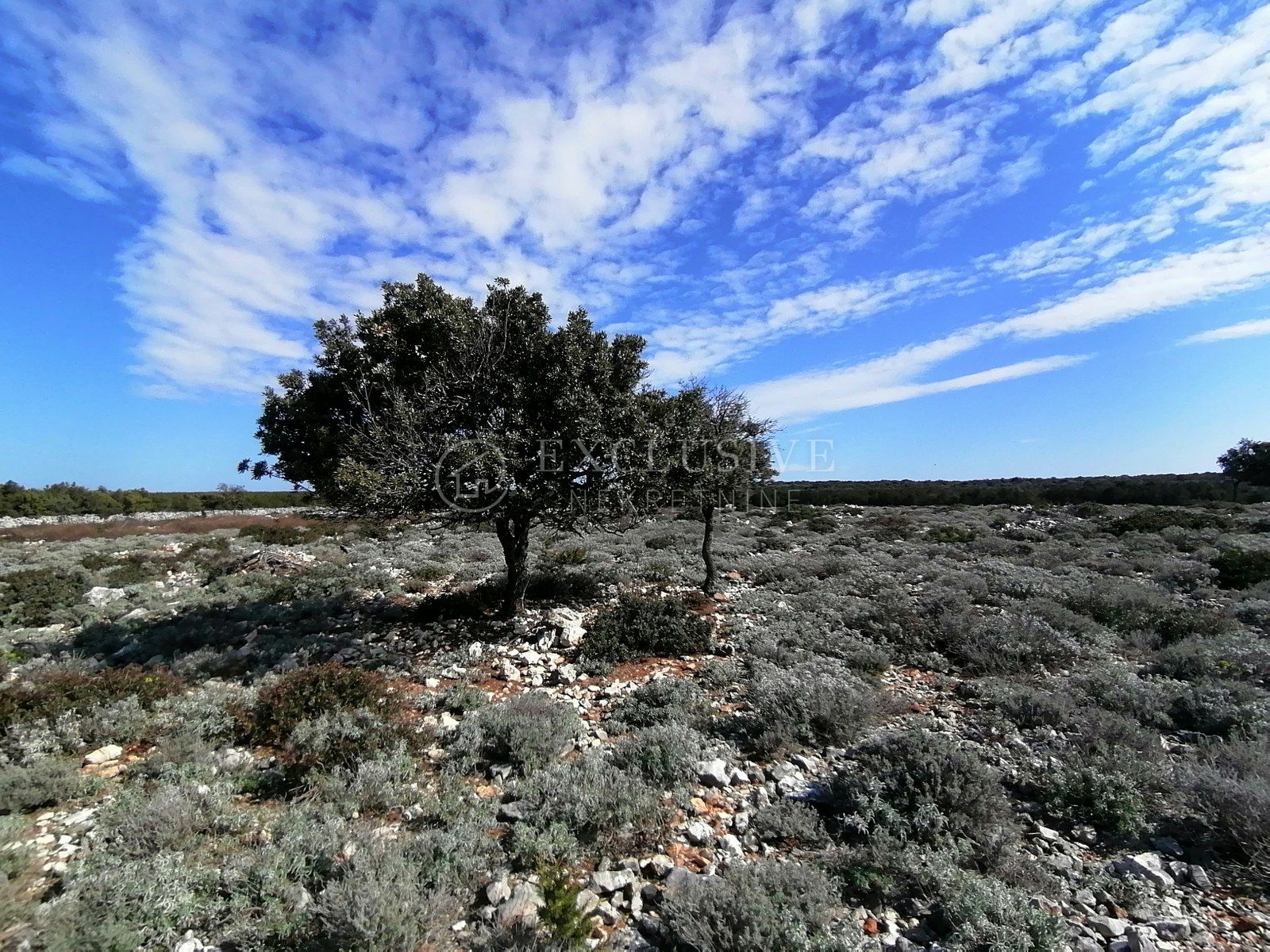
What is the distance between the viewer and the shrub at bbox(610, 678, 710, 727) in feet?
23.9

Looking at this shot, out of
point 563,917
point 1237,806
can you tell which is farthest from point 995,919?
point 563,917

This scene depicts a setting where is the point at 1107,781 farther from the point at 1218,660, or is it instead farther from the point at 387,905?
the point at 387,905

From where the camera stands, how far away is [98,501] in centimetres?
4603

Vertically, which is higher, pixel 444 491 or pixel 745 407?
pixel 745 407

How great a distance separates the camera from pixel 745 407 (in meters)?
15.6

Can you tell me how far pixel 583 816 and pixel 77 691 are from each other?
721 cm

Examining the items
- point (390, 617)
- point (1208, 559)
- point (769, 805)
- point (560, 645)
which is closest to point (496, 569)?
point (390, 617)

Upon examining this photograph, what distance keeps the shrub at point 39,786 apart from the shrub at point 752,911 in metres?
5.97

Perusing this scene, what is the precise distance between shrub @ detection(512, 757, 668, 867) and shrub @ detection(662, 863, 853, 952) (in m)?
0.85

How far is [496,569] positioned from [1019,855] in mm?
15258

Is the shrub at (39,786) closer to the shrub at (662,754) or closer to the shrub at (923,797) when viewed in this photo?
the shrub at (662,754)

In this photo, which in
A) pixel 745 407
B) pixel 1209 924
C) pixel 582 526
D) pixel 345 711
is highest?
pixel 745 407

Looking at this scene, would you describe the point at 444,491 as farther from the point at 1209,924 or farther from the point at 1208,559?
the point at 1208,559

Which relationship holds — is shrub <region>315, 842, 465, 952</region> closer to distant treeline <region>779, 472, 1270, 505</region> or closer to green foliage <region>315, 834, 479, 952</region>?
green foliage <region>315, 834, 479, 952</region>
